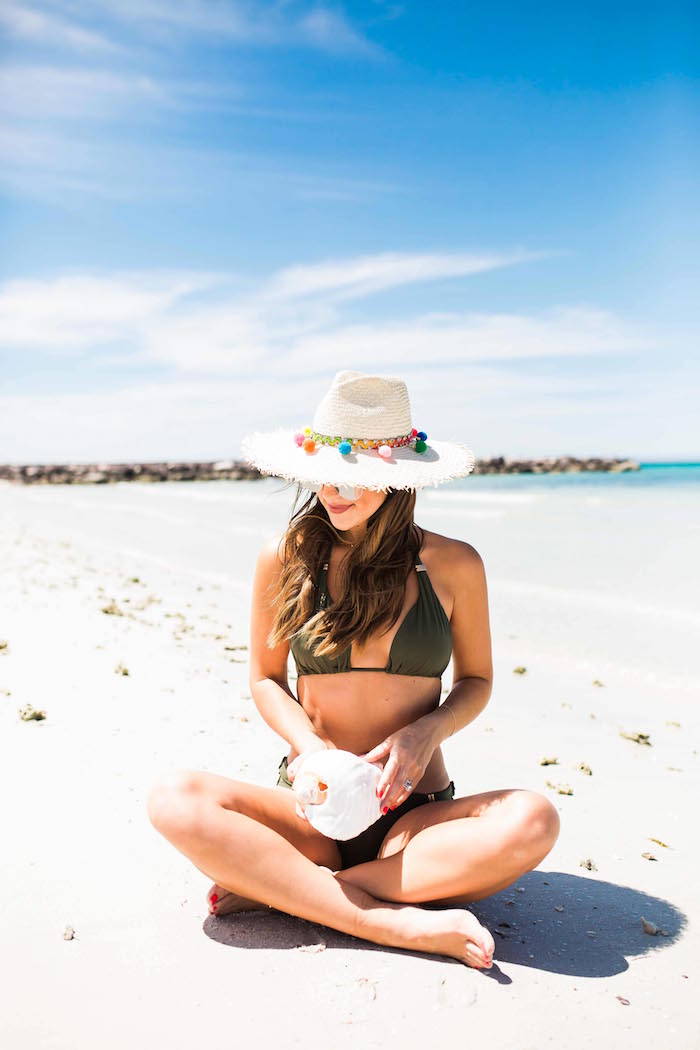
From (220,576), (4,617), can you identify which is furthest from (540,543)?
(4,617)

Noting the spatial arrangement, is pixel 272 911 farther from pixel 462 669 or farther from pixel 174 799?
pixel 462 669

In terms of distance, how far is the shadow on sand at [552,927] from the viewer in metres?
2.72

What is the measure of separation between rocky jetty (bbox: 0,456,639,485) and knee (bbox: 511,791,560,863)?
197ft

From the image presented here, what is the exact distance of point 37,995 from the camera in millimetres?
2367

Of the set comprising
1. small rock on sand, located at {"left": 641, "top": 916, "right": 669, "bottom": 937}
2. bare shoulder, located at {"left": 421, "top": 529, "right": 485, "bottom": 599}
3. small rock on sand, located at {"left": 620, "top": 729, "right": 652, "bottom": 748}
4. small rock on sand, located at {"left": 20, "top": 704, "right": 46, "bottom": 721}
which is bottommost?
small rock on sand, located at {"left": 620, "top": 729, "right": 652, "bottom": 748}

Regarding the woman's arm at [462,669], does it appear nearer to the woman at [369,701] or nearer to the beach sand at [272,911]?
the woman at [369,701]

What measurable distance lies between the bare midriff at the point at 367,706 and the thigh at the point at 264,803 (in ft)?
0.75

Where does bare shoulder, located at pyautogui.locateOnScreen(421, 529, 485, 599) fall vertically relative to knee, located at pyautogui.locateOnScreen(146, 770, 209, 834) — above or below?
above

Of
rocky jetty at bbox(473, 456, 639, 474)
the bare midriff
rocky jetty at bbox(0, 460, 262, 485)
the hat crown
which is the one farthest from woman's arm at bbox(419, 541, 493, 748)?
rocky jetty at bbox(473, 456, 639, 474)

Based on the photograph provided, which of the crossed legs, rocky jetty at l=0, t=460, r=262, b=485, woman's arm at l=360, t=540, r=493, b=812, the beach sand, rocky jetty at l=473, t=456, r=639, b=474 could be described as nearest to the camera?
the beach sand

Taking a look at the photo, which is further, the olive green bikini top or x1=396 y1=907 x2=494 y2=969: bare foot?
the olive green bikini top

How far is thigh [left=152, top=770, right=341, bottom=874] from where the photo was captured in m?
2.73

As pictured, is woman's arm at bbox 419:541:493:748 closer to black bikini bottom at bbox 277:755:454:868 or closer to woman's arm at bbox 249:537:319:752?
black bikini bottom at bbox 277:755:454:868

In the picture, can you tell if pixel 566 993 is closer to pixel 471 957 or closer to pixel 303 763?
pixel 471 957
